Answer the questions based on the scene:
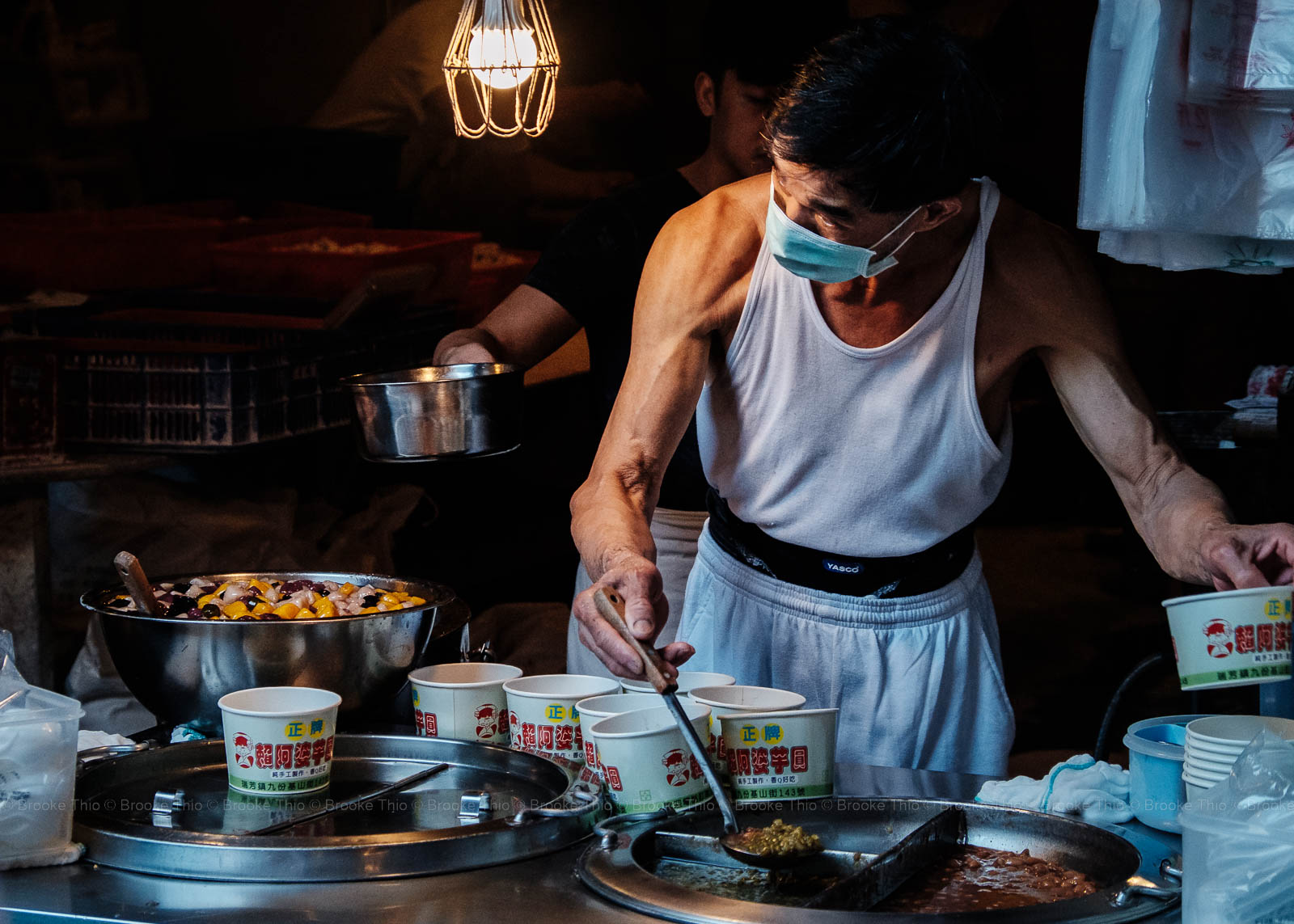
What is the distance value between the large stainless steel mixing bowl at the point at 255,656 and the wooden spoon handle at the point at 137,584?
0.05m

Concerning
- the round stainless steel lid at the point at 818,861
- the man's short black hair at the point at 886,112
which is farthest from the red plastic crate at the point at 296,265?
the round stainless steel lid at the point at 818,861

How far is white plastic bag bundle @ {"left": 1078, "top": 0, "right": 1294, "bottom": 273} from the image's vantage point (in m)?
1.69

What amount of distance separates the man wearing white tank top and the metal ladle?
0.23m

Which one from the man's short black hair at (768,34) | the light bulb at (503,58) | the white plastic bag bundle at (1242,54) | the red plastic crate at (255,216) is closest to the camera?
the white plastic bag bundle at (1242,54)

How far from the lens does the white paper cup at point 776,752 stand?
1.69 m

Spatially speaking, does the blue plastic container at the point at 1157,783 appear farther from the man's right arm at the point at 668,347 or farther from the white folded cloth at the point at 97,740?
the white folded cloth at the point at 97,740

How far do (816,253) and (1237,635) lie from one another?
0.78 m

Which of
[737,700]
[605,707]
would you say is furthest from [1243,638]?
[605,707]

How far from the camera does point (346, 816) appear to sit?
1702mm

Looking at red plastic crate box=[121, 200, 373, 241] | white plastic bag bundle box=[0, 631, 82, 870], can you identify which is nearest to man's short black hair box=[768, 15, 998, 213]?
white plastic bag bundle box=[0, 631, 82, 870]

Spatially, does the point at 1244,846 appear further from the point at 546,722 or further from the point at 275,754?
the point at 275,754

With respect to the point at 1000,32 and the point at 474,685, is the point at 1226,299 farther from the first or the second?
the point at 474,685

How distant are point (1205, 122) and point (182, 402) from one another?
8.67ft

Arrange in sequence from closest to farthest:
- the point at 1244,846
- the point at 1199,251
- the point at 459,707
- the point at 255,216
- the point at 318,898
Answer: the point at 1244,846 < the point at 318,898 < the point at 1199,251 < the point at 459,707 < the point at 255,216
